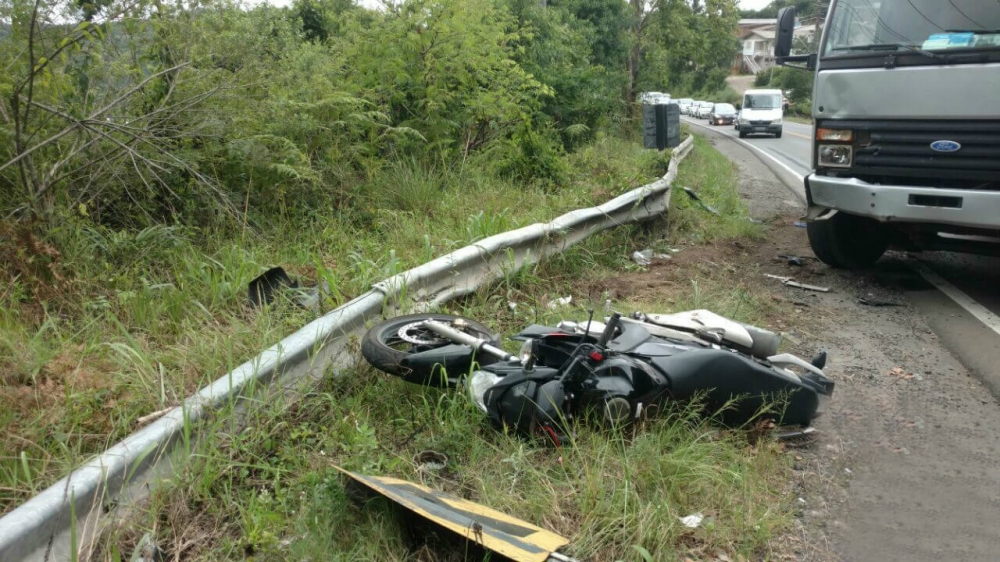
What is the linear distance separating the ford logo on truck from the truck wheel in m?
1.06

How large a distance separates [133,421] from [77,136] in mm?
2664

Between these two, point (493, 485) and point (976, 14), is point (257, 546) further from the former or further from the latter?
point (976, 14)

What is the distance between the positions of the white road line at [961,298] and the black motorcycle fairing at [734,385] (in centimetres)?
→ 239

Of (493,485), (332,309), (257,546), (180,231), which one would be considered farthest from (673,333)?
(180,231)

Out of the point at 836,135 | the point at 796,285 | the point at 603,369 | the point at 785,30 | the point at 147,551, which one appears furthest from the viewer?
the point at 785,30

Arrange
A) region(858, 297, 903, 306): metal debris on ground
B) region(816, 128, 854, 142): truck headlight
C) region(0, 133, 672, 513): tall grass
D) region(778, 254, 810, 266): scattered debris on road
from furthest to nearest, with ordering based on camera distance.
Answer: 1. region(778, 254, 810, 266): scattered debris on road
2. region(816, 128, 854, 142): truck headlight
3. region(858, 297, 903, 306): metal debris on ground
4. region(0, 133, 672, 513): tall grass

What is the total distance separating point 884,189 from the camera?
5973 millimetres

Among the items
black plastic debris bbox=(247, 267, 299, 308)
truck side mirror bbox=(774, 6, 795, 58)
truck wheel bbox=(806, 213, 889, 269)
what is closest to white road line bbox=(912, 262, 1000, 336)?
truck wheel bbox=(806, 213, 889, 269)

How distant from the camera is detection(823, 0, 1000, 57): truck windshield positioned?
18.3ft

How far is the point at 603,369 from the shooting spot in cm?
338

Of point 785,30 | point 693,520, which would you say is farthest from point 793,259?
point 693,520

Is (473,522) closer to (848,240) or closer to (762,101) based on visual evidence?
(848,240)

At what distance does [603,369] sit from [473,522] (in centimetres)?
105

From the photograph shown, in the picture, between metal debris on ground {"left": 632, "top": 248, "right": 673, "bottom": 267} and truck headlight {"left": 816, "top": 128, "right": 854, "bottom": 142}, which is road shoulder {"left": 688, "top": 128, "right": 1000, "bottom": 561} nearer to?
metal debris on ground {"left": 632, "top": 248, "right": 673, "bottom": 267}
